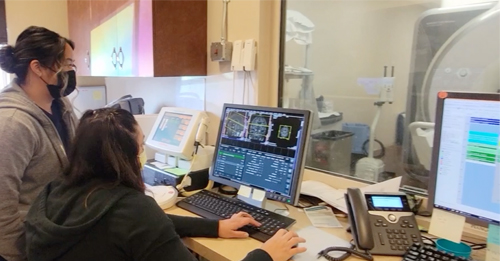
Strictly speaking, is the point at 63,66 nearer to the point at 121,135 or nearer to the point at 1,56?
the point at 1,56

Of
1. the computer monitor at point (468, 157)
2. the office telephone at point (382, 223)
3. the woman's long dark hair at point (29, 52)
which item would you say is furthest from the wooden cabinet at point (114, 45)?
the computer monitor at point (468, 157)

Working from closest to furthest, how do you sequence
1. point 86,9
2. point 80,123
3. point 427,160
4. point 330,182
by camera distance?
point 80,123
point 427,160
point 330,182
point 86,9

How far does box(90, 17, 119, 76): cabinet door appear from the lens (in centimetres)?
233

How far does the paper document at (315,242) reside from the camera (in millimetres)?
1149

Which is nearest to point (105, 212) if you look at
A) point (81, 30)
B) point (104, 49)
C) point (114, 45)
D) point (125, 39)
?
point (125, 39)

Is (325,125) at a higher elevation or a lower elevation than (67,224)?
higher

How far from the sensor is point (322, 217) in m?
1.46

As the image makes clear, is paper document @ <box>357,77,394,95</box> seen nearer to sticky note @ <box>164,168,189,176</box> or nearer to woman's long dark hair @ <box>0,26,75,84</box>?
sticky note @ <box>164,168,189,176</box>

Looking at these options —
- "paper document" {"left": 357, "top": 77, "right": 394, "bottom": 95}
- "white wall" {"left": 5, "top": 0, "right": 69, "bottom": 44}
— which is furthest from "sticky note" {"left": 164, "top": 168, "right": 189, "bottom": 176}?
"white wall" {"left": 5, "top": 0, "right": 69, "bottom": 44}

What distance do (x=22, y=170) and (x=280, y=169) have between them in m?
0.88

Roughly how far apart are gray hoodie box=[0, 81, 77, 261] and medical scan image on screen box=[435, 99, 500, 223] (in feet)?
4.11

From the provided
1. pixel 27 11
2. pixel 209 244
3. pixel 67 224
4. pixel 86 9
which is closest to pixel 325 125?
pixel 209 244

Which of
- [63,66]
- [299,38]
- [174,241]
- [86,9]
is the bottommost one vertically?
[174,241]

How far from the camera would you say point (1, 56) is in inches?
53.6
